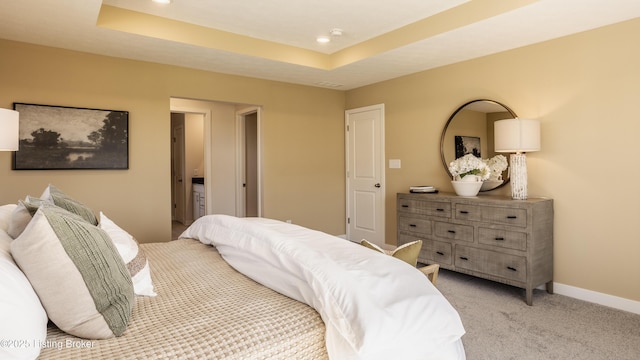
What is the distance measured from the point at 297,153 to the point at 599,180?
349cm

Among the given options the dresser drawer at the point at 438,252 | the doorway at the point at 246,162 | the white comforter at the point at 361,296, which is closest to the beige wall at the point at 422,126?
the dresser drawer at the point at 438,252

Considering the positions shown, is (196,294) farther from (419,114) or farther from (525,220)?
(419,114)

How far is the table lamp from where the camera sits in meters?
3.45

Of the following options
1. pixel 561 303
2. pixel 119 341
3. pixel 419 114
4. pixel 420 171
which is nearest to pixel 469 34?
pixel 419 114

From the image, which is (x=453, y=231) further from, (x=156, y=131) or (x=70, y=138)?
(x=70, y=138)

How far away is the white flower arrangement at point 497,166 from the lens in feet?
12.7

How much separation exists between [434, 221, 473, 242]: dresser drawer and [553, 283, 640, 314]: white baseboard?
0.89m

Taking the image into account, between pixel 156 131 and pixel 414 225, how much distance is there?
10.1ft

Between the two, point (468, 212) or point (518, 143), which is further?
point (468, 212)

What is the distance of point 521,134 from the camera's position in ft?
11.3

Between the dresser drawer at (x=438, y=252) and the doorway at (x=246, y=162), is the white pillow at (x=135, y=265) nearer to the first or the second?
the dresser drawer at (x=438, y=252)

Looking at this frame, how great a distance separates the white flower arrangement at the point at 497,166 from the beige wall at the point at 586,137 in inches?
9.6

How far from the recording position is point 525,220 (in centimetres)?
327

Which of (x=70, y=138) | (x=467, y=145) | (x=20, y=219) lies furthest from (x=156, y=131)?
(x=467, y=145)
